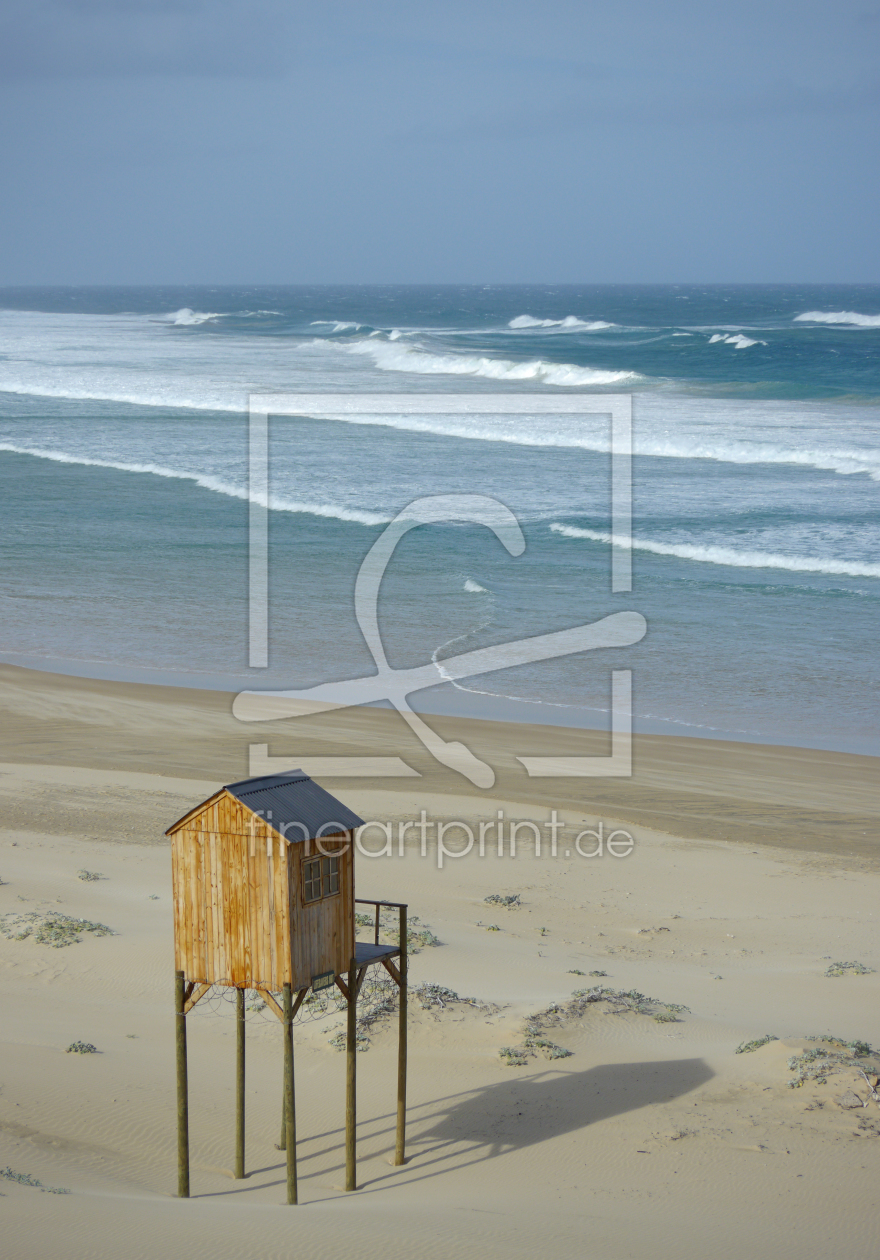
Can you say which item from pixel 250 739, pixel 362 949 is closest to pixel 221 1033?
pixel 362 949

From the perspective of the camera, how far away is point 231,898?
666 cm

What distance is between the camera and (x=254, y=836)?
6.50 meters

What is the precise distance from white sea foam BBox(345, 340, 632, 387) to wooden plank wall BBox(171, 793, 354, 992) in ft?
160

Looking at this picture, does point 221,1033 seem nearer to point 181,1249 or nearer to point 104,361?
point 181,1249

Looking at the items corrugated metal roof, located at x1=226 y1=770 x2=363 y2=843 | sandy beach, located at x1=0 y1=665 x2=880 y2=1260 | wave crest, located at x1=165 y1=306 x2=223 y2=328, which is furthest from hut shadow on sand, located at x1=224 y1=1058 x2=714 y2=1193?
wave crest, located at x1=165 y1=306 x2=223 y2=328

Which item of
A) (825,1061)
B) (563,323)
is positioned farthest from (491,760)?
(563,323)

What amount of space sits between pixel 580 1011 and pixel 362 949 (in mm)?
2766

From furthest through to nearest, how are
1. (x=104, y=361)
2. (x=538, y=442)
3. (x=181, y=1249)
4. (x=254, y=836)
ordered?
(x=104, y=361), (x=538, y=442), (x=254, y=836), (x=181, y=1249)

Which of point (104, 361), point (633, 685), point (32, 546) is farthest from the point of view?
point (104, 361)

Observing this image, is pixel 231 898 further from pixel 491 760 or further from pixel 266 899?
pixel 491 760

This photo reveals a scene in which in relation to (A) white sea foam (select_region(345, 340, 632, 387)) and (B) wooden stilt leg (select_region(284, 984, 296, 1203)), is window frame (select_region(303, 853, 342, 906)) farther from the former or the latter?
(A) white sea foam (select_region(345, 340, 632, 387))

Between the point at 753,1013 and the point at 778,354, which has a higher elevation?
the point at 778,354

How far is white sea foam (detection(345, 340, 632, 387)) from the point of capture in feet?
181

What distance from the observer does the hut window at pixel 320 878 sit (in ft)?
21.9
